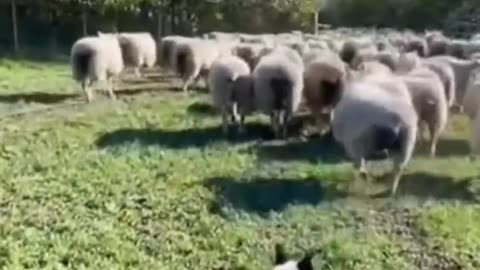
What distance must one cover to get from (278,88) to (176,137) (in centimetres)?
147

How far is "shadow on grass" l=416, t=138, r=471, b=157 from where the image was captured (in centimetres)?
1264

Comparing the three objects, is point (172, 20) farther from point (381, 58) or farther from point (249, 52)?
point (381, 58)

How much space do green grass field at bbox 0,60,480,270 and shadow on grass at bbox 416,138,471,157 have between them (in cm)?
3

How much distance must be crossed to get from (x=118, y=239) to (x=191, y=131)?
18.7 feet

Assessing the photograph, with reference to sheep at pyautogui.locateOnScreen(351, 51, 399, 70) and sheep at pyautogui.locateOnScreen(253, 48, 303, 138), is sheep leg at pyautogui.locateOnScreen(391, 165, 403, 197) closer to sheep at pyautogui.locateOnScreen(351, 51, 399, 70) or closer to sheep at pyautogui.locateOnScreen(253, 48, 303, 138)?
sheep at pyautogui.locateOnScreen(253, 48, 303, 138)

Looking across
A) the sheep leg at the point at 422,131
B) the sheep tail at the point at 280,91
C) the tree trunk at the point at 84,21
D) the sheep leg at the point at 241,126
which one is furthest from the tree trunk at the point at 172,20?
the sheep leg at the point at 422,131

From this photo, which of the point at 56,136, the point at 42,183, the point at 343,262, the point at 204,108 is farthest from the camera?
the point at 204,108

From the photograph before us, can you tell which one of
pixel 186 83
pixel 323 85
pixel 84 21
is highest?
pixel 323 85

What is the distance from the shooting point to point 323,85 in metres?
14.0

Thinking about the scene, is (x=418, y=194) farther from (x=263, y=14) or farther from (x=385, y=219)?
(x=263, y=14)

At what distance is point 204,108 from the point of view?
16266mm

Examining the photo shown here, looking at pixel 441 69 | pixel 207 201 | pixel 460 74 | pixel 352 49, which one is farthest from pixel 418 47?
pixel 207 201

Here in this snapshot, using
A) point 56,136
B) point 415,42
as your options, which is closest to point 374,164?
point 56,136

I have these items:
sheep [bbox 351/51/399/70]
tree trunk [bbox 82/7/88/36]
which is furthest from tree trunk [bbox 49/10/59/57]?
sheep [bbox 351/51/399/70]
